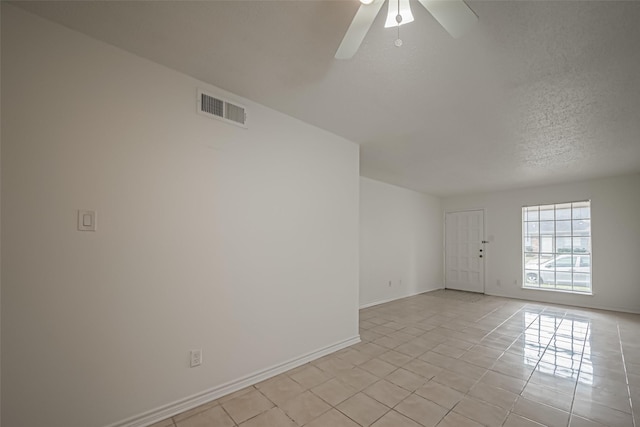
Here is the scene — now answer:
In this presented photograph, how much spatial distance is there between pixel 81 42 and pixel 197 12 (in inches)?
32.1

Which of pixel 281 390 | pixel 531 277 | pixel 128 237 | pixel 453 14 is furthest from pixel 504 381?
pixel 531 277

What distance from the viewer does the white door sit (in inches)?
256

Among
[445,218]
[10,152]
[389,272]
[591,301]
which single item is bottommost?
[591,301]

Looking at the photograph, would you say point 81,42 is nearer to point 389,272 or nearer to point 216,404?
point 216,404

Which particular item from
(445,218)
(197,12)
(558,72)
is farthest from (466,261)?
(197,12)

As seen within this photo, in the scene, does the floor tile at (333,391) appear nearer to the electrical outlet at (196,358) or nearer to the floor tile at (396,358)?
the floor tile at (396,358)

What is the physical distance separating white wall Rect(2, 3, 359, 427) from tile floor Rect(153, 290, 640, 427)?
0.41 metres

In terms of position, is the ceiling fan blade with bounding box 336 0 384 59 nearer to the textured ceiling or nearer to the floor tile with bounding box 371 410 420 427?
the textured ceiling

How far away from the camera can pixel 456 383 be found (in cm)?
237

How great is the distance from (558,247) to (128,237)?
24.0 ft

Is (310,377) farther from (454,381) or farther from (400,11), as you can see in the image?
(400,11)

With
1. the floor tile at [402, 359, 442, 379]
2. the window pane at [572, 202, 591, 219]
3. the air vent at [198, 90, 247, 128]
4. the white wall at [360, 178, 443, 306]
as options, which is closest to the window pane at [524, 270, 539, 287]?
the window pane at [572, 202, 591, 219]

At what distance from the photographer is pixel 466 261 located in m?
6.73

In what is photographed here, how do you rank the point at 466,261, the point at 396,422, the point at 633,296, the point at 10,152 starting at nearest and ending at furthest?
the point at 10,152 → the point at 396,422 → the point at 633,296 → the point at 466,261
